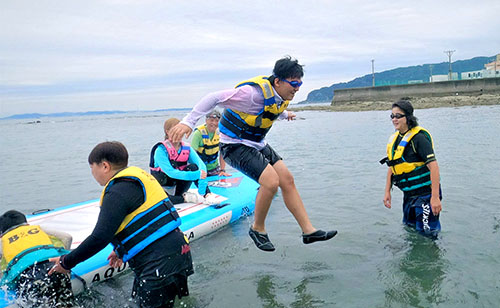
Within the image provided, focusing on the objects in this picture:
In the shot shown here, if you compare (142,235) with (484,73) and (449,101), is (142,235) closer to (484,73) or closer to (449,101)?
(449,101)

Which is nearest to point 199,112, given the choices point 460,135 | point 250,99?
point 250,99

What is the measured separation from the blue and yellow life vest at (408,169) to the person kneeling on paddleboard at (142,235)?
9.97 ft

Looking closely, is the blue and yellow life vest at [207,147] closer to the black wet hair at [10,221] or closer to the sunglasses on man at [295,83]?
the sunglasses on man at [295,83]

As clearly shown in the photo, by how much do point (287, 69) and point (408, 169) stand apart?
2.05 m

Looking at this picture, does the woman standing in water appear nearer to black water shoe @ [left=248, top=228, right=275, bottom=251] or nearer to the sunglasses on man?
the sunglasses on man

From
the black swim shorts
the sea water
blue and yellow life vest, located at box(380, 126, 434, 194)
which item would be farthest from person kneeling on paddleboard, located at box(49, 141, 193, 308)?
blue and yellow life vest, located at box(380, 126, 434, 194)

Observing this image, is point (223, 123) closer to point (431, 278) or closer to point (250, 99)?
point (250, 99)

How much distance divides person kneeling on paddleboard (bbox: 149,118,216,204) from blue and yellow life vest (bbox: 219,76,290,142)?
2.12 m

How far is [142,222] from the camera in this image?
315cm

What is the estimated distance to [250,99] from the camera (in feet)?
13.9

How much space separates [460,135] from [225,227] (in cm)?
1548

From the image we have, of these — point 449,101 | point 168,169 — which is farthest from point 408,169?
point 449,101

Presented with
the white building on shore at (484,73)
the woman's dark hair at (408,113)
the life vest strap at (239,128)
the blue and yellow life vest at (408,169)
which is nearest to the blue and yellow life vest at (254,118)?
the life vest strap at (239,128)

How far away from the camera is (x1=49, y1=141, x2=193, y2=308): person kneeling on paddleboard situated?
308cm
